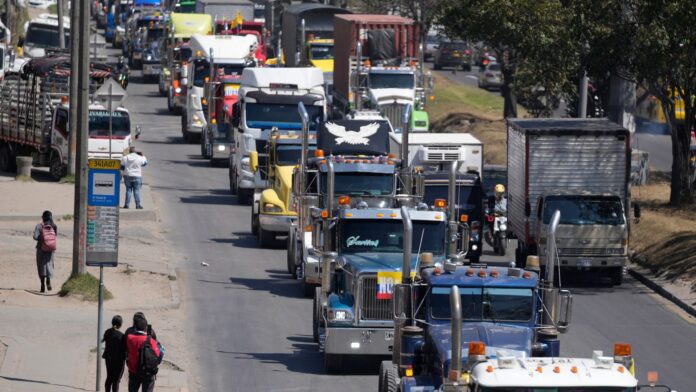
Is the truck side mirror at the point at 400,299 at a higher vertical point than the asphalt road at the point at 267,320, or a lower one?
higher

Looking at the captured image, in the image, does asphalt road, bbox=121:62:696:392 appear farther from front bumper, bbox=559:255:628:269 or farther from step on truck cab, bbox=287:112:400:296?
step on truck cab, bbox=287:112:400:296

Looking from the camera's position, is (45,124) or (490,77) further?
(490,77)

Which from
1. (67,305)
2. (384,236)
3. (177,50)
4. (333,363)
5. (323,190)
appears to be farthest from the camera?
(177,50)

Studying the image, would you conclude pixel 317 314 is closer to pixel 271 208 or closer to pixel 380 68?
pixel 271 208

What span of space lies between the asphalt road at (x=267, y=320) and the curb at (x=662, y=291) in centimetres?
20

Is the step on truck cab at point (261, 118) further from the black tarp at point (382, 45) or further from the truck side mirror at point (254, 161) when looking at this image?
the black tarp at point (382, 45)

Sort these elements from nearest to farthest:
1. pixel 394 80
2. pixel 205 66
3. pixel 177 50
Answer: pixel 394 80 < pixel 205 66 < pixel 177 50

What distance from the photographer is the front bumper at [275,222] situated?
109ft

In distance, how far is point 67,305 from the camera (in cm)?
2611

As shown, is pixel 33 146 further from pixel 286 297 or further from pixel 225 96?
pixel 286 297

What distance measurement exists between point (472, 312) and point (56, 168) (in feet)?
91.4

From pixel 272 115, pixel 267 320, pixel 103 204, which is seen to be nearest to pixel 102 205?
pixel 103 204

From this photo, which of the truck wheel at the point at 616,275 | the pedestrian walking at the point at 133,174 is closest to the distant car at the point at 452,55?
the pedestrian walking at the point at 133,174

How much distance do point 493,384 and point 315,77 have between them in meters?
32.3
